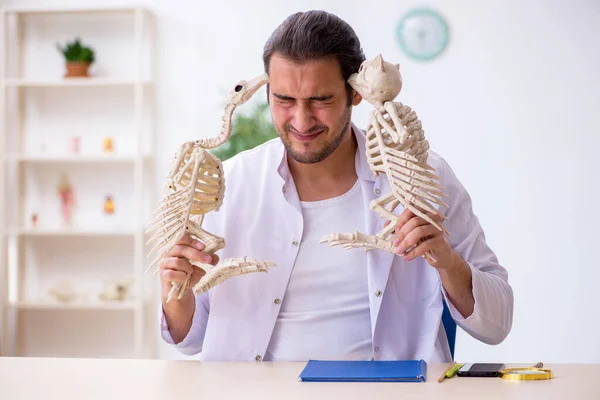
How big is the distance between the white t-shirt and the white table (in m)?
0.20

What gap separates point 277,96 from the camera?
198 centimetres

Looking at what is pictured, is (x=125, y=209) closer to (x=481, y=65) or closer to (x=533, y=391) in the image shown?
(x=481, y=65)

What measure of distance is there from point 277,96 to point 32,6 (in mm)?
3449

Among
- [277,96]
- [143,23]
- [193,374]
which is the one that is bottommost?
[193,374]

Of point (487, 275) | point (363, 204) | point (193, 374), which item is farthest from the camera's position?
point (363, 204)

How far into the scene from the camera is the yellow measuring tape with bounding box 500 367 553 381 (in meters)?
1.57

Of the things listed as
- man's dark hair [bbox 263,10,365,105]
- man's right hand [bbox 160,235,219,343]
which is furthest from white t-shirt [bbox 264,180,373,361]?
man's dark hair [bbox 263,10,365,105]

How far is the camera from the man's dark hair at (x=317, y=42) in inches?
78.0

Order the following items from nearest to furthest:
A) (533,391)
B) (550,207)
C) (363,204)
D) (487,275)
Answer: (533,391) < (487,275) < (363,204) < (550,207)

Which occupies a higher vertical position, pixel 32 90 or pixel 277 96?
pixel 32 90

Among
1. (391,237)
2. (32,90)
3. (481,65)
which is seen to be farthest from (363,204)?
(32,90)

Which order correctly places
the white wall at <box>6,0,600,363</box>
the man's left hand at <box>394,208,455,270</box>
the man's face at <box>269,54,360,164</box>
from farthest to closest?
the white wall at <box>6,0,600,363</box>, the man's face at <box>269,54,360,164</box>, the man's left hand at <box>394,208,455,270</box>

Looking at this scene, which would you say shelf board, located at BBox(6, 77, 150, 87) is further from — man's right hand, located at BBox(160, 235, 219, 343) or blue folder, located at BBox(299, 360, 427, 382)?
blue folder, located at BBox(299, 360, 427, 382)

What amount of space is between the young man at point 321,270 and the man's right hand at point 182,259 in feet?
0.56
